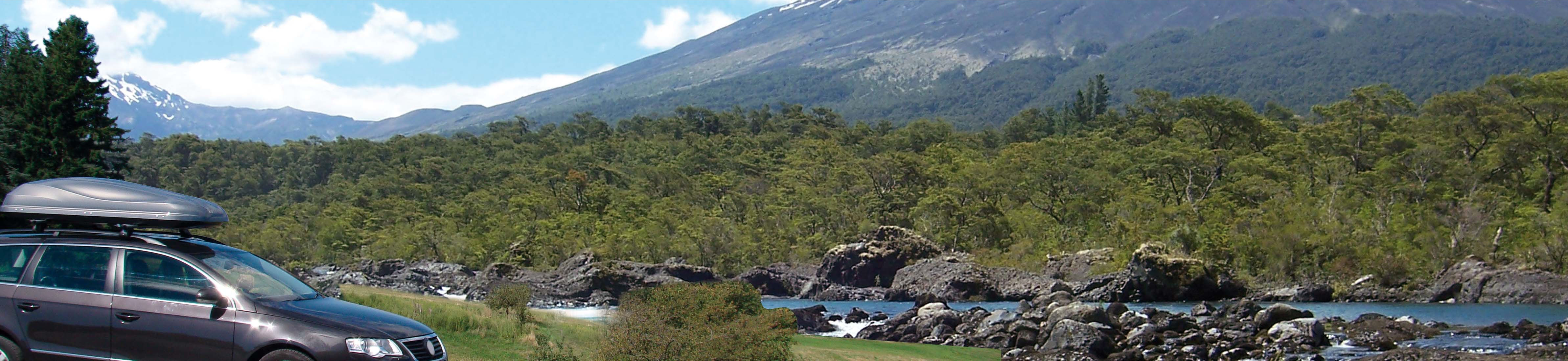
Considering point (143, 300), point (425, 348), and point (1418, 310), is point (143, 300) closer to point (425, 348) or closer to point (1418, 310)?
point (425, 348)

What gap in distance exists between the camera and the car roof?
8195 millimetres

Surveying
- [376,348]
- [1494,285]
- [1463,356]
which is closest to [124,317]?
[376,348]

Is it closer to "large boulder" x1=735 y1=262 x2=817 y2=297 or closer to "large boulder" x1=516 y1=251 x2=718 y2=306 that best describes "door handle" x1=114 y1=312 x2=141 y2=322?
"large boulder" x1=516 y1=251 x2=718 y2=306

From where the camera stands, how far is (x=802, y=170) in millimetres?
90500

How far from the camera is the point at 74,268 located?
823cm

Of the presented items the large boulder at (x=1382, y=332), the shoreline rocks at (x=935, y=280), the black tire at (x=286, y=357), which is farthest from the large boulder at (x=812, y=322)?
the black tire at (x=286, y=357)

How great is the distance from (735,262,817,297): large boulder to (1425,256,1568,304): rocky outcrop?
30329 millimetres

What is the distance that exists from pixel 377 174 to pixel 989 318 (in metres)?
99.6

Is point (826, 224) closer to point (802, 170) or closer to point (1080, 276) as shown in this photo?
point (802, 170)

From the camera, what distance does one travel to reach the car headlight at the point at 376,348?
26.4 feet

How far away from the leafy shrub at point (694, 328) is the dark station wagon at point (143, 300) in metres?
4.52

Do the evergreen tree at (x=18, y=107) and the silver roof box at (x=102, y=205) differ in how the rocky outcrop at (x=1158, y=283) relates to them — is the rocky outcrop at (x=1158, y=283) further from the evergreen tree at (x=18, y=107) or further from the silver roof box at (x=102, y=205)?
the silver roof box at (x=102, y=205)

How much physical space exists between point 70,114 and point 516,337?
1018 inches

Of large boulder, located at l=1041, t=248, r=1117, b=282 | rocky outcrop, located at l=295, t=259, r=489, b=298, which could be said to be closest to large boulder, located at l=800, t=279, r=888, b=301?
large boulder, located at l=1041, t=248, r=1117, b=282
